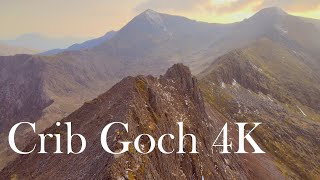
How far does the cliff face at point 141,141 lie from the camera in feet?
147

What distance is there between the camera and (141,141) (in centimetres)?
4966

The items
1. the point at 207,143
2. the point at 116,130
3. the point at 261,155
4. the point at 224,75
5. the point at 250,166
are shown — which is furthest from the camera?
the point at 224,75

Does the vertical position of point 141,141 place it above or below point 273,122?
above

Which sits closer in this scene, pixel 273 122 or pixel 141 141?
pixel 141 141

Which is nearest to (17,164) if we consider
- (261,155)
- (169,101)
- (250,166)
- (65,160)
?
(65,160)

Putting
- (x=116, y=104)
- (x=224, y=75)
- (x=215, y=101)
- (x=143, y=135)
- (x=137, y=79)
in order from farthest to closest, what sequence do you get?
(x=224, y=75) < (x=215, y=101) < (x=137, y=79) < (x=116, y=104) < (x=143, y=135)

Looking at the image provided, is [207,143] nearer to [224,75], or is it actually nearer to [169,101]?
[169,101]

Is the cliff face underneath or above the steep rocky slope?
above

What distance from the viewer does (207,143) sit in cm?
7788

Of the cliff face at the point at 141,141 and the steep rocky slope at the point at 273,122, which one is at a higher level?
the cliff face at the point at 141,141

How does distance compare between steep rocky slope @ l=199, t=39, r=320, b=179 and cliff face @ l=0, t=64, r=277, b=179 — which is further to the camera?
steep rocky slope @ l=199, t=39, r=320, b=179

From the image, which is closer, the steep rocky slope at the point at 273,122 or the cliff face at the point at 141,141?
the cliff face at the point at 141,141

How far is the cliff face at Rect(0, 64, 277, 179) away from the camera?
1767 inches

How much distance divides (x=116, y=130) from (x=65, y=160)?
12259 mm
